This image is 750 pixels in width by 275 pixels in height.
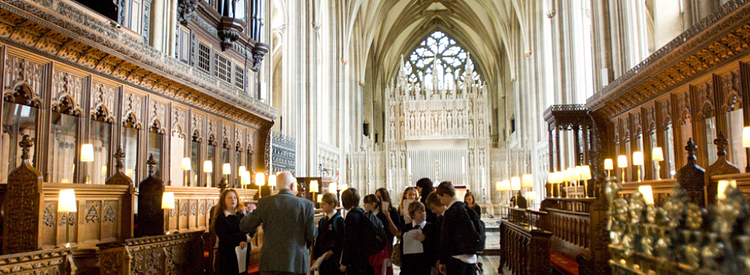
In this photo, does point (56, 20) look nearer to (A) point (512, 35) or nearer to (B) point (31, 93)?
(B) point (31, 93)

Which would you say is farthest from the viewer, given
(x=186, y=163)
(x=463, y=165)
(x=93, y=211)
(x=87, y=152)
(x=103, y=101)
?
(x=463, y=165)

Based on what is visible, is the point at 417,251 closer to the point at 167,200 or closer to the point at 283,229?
the point at 283,229

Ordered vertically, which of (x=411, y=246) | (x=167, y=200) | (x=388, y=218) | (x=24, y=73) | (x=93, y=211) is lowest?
(x=411, y=246)


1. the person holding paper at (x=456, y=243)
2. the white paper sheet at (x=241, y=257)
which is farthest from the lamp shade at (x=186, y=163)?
the person holding paper at (x=456, y=243)

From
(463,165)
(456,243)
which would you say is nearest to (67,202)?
(456,243)

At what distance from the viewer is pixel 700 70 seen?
26.9ft

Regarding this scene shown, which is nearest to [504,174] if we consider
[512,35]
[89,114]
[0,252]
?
[512,35]

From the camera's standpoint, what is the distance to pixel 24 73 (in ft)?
21.7

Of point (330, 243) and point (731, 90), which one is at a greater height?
point (731, 90)

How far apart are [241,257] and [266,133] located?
8.54 m

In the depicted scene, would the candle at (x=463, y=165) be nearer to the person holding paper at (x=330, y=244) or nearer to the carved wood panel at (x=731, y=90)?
the carved wood panel at (x=731, y=90)

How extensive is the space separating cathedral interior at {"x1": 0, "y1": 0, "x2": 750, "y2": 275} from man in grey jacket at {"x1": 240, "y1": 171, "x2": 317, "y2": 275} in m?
1.15

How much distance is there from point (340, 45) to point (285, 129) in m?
8.76

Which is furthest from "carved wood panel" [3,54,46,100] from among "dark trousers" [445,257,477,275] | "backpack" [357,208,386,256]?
"dark trousers" [445,257,477,275]
